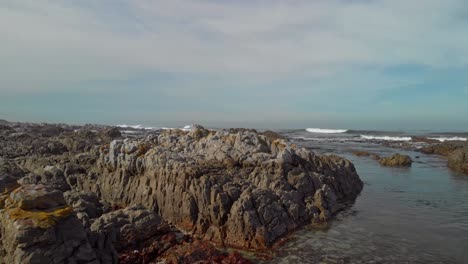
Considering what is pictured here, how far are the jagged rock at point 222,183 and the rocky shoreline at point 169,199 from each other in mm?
49

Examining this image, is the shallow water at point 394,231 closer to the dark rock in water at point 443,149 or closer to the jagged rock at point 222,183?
the jagged rock at point 222,183

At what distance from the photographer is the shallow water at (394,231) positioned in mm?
13906

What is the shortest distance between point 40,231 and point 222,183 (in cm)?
874

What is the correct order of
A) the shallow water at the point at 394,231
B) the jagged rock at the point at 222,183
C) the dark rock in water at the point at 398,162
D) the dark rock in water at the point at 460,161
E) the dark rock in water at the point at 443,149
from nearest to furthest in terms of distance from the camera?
the shallow water at the point at 394,231
the jagged rock at the point at 222,183
the dark rock in water at the point at 460,161
the dark rock in water at the point at 398,162
the dark rock in water at the point at 443,149

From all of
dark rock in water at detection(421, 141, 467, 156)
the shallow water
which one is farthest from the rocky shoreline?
dark rock in water at detection(421, 141, 467, 156)

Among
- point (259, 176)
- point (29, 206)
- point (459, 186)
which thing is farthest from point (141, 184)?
point (459, 186)

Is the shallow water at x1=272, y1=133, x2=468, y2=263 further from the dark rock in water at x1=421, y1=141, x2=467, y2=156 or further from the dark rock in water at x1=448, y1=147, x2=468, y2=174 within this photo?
the dark rock in water at x1=421, y1=141, x2=467, y2=156

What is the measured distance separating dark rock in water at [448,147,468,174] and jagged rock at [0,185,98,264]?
1351 inches

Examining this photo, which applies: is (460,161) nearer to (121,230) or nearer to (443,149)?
(443,149)

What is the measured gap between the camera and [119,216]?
1411 centimetres

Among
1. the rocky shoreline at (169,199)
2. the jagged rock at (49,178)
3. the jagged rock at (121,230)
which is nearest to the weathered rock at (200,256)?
the rocky shoreline at (169,199)

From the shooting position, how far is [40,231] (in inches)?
379

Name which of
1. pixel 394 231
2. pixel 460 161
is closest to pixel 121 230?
pixel 394 231

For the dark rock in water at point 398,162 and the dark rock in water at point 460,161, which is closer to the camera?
the dark rock in water at point 460,161
